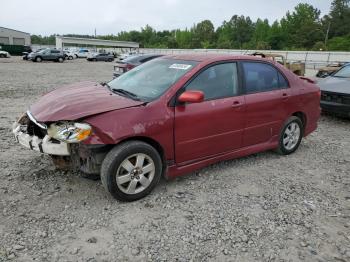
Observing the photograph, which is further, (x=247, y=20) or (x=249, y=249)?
(x=247, y=20)

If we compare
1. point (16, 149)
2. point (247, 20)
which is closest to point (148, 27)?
point (247, 20)

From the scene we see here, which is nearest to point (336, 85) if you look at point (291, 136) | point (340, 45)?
point (291, 136)

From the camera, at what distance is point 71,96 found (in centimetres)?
392

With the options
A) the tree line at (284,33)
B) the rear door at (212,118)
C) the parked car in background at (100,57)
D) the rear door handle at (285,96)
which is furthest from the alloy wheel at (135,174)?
the tree line at (284,33)

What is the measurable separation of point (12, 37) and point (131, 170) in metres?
79.7

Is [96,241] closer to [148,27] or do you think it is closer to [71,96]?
[71,96]

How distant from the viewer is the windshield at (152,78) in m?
3.92

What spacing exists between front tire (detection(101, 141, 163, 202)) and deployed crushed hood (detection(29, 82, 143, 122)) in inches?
18.3

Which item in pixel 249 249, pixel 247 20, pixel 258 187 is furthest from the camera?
pixel 247 20

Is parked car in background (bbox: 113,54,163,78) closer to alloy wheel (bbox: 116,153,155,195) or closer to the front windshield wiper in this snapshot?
the front windshield wiper

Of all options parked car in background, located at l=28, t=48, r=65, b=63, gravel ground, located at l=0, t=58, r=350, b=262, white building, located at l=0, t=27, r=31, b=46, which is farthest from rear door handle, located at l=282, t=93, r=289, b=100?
white building, located at l=0, t=27, r=31, b=46

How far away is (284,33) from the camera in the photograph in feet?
265

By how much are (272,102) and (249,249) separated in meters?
2.48

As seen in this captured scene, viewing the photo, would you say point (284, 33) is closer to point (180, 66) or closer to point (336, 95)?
point (336, 95)
